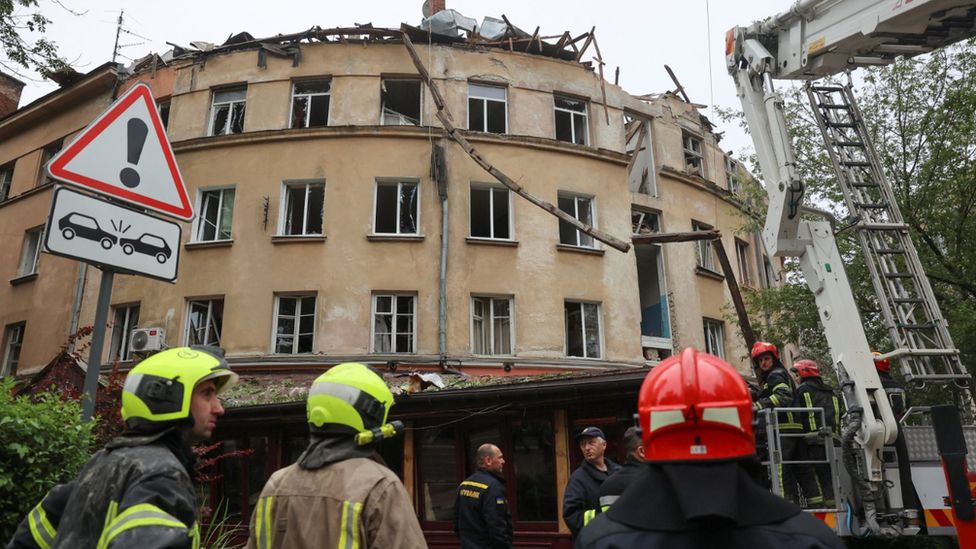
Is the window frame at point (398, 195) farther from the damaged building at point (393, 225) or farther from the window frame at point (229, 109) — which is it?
the window frame at point (229, 109)

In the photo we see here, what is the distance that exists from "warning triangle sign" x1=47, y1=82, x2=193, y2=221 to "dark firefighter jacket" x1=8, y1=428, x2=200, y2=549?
1680mm

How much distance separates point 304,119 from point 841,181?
47.8ft

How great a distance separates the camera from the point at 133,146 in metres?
3.89

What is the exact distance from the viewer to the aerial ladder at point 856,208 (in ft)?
22.4

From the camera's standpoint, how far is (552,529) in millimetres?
11445

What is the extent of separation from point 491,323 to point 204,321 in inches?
284

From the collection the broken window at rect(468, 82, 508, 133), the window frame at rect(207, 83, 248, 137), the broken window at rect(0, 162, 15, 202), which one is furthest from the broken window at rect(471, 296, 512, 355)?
the broken window at rect(0, 162, 15, 202)

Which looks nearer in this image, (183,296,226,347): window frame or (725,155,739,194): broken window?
(183,296,226,347): window frame

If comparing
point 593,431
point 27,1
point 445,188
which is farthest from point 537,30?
point 593,431

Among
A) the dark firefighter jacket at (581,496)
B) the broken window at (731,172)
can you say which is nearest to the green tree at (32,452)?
the dark firefighter jacket at (581,496)

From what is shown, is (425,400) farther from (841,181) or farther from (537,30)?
(537,30)

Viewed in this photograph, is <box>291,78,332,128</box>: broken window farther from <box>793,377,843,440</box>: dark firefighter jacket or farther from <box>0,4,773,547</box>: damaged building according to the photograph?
<box>793,377,843,440</box>: dark firefighter jacket

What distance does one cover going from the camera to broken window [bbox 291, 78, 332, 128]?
18.9 metres

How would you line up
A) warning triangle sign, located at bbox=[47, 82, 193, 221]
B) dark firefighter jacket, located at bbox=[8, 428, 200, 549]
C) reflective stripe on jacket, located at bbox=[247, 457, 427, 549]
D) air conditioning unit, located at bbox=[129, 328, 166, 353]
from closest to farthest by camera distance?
dark firefighter jacket, located at bbox=[8, 428, 200, 549] < reflective stripe on jacket, located at bbox=[247, 457, 427, 549] < warning triangle sign, located at bbox=[47, 82, 193, 221] < air conditioning unit, located at bbox=[129, 328, 166, 353]
